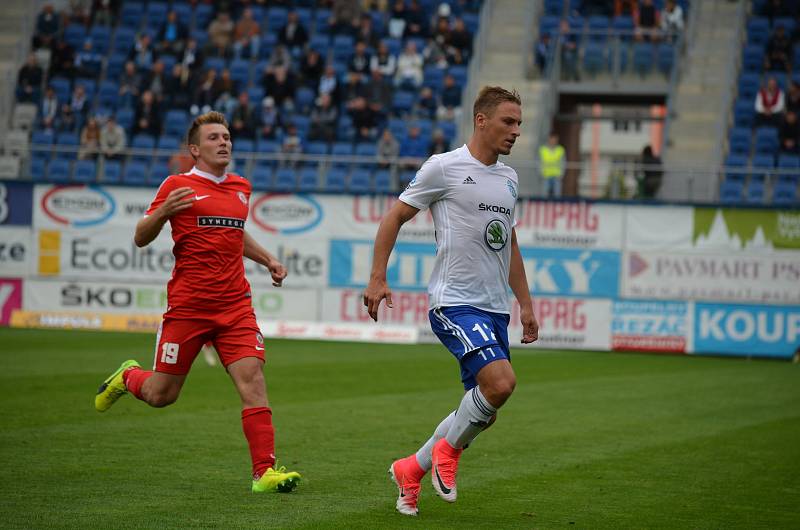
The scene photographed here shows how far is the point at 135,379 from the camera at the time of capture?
8.45m

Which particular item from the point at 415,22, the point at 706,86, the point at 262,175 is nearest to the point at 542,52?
the point at 415,22

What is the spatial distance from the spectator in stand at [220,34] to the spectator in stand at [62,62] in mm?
3517

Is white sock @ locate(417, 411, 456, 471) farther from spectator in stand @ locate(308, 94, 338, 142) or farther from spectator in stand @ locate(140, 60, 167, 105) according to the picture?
spectator in stand @ locate(140, 60, 167, 105)

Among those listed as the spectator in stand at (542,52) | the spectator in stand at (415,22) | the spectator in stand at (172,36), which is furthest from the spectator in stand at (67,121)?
the spectator in stand at (542,52)

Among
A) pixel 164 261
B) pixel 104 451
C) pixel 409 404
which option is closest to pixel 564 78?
pixel 164 261

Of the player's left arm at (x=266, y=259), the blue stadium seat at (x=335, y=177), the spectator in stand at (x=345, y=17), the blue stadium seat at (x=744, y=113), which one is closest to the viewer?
the player's left arm at (x=266, y=259)

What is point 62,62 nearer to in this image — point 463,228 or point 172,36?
point 172,36

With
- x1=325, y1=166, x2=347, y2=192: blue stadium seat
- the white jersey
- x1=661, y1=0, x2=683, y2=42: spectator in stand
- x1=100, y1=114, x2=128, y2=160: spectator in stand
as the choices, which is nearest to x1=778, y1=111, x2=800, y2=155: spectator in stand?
x1=661, y1=0, x2=683, y2=42: spectator in stand

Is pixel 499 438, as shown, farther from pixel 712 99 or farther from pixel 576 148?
pixel 576 148

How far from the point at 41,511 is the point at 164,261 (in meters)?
19.3

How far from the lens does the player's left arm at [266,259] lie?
328 inches

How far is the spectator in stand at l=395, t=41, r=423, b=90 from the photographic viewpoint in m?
30.0

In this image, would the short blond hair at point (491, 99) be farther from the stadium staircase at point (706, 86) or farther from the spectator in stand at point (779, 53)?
the spectator in stand at point (779, 53)

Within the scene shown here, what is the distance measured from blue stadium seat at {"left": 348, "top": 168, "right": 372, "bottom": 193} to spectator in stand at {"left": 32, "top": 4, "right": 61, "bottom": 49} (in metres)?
10.7
